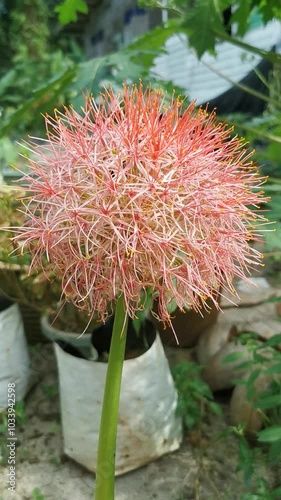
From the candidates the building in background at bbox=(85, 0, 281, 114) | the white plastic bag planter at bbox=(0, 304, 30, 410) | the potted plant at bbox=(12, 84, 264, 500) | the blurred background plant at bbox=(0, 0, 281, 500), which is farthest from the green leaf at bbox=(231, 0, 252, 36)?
the white plastic bag planter at bbox=(0, 304, 30, 410)

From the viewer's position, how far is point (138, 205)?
500 mm

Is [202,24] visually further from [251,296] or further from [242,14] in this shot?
[251,296]

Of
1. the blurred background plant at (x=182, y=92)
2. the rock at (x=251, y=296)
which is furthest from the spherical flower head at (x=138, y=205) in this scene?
the rock at (x=251, y=296)

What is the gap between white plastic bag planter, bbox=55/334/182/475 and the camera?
3.49 ft

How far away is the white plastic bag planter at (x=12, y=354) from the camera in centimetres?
130

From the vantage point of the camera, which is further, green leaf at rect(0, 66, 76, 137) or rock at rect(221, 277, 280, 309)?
rock at rect(221, 277, 280, 309)

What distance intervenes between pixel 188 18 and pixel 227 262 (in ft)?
1.90

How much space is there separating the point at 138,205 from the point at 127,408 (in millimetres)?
710

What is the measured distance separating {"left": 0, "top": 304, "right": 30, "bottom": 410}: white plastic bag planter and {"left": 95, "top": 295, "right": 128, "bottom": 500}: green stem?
2.33 feet

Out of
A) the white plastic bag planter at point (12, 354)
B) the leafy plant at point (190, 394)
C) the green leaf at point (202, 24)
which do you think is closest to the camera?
the green leaf at point (202, 24)

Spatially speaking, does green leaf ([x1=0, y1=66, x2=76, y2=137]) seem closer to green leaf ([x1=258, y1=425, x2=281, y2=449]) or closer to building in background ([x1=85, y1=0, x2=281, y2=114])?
building in background ([x1=85, y1=0, x2=281, y2=114])

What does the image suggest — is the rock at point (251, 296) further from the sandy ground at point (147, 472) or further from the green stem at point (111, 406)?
the green stem at point (111, 406)

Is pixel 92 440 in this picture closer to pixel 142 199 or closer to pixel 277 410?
pixel 277 410

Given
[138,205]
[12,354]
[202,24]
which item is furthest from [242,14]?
[12,354]
